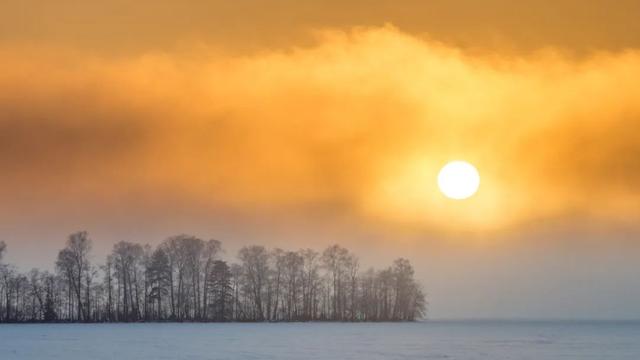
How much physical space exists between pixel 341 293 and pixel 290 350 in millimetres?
101563

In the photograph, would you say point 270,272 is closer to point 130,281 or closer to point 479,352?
point 130,281

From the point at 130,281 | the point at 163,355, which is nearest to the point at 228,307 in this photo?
the point at 130,281

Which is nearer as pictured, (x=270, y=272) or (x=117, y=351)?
(x=117, y=351)

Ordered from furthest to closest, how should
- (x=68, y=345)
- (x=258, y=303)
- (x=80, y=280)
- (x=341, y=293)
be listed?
(x=341, y=293) < (x=258, y=303) < (x=80, y=280) < (x=68, y=345)

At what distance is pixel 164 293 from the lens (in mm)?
148875

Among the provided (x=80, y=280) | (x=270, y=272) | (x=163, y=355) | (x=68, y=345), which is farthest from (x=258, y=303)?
(x=163, y=355)

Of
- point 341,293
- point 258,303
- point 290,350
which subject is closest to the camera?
point 290,350

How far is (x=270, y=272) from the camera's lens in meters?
159

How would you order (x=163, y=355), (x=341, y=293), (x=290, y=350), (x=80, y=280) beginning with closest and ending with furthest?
(x=163, y=355)
(x=290, y=350)
(x=80, y=280)
(x=341, y=293)

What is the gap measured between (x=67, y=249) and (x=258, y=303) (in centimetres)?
3244

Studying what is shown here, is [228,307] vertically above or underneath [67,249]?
underneath

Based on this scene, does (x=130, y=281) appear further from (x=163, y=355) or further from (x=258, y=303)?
(x=163, y=355)

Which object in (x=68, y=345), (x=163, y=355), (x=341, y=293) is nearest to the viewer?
(x=163, y=355)

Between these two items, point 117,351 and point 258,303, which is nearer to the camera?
point 117,351
